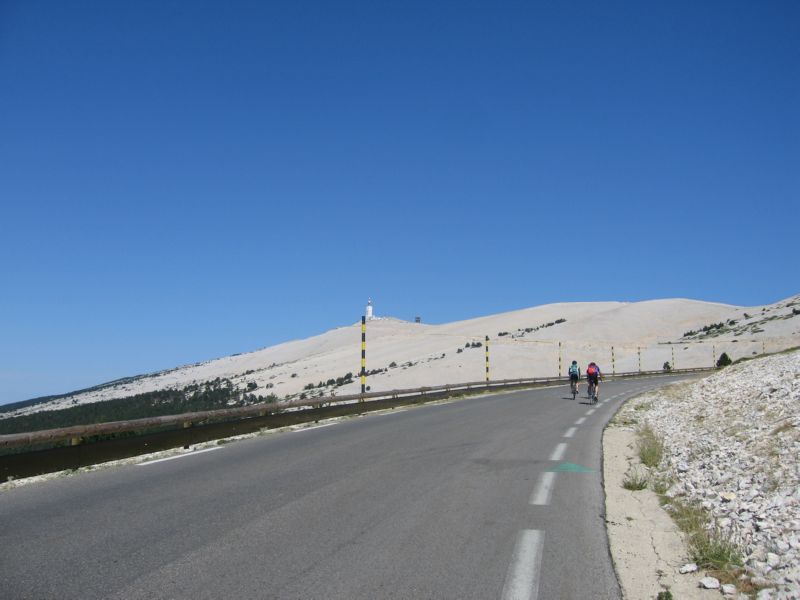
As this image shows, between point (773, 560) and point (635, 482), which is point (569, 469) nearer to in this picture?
point (635, 482)

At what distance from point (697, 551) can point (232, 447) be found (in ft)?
32.1

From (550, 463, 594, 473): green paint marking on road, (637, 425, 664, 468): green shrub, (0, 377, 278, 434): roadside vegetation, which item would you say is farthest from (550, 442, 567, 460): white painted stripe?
(0, 377, 278, 434): roadside vegetation

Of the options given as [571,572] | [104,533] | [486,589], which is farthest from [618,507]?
[104,533]

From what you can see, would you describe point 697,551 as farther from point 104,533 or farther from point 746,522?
point 104,533

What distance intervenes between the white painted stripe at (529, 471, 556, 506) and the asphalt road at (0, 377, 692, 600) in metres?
0.04

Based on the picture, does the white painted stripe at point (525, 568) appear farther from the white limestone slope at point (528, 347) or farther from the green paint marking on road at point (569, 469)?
the white limestone slope at point (528, 347)

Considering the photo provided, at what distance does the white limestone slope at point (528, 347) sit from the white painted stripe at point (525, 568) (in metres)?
47.2

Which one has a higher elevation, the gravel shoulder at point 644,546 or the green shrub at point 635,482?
the green shrub at point 635,482

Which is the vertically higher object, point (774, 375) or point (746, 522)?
point (774, 375)

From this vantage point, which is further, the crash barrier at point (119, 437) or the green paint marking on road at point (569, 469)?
the green paint marking on road at point (569, 469)

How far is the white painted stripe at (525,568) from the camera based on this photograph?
468 cm

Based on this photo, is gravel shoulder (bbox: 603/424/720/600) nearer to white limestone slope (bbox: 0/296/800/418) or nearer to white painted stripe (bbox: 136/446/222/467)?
white painted stripe (bbox: 136/446/222/467)

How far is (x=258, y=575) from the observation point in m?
4.95

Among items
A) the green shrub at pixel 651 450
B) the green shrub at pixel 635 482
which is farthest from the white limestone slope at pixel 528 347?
the green shrub at pixel 635 482
